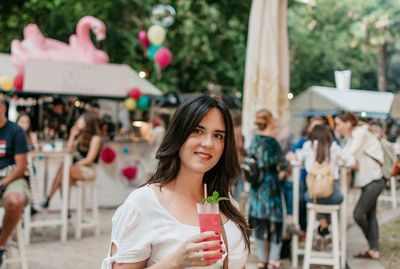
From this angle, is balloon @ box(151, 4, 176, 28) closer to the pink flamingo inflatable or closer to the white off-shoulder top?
the pink flamingo inflatable

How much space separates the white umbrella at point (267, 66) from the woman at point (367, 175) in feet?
2.64

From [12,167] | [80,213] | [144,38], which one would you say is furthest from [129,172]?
[12,167]

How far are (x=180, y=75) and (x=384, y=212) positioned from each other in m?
9.85

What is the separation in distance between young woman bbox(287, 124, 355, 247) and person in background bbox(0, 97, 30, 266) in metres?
2.95

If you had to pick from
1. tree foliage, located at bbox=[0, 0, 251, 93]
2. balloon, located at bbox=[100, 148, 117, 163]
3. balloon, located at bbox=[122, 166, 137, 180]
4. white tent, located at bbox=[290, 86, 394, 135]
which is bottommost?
balloon, located at bbox=[122, 166, 137, 180]

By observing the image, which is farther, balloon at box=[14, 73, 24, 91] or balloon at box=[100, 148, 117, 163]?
balloon at box=[14, 73, 24, 91]

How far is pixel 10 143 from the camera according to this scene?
15.0ft

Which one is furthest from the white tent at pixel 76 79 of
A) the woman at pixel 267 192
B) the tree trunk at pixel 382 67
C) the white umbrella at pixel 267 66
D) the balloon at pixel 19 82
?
the tree trunk at pixel 382 67

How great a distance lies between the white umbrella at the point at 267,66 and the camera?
540 centimetres

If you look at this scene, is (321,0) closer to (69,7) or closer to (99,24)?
(69,7)

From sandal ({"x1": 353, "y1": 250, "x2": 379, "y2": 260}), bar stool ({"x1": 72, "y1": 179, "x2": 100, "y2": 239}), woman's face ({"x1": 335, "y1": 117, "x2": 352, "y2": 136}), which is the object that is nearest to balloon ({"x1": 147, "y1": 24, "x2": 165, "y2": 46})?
bar stool ({"x1": 72, "y1": 179, "x2": 100, "y2": 239})

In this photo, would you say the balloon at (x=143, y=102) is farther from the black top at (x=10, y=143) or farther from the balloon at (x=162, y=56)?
the black top at (x=10, y=143)

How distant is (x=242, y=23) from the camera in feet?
39.0

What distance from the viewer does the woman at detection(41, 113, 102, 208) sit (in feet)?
20.7
